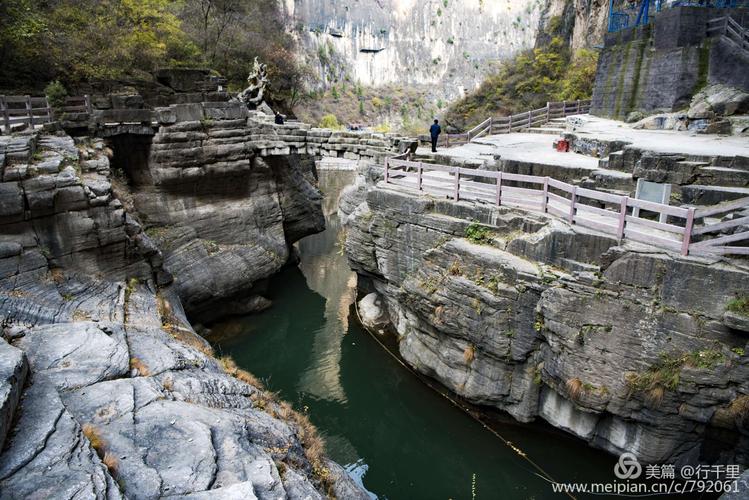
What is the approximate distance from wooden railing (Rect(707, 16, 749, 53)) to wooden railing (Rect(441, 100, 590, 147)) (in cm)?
733

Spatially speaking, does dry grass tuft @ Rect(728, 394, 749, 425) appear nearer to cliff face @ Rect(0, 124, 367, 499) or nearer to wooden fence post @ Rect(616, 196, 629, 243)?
wooden fence post @ Rect(616, 196, 629, 243)

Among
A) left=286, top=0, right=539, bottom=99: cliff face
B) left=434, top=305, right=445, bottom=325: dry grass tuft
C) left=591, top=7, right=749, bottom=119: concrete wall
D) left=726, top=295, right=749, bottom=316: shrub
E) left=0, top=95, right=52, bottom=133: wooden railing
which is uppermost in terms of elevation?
Answer: left=286, top=0, right=539, bottom=99: cliff face

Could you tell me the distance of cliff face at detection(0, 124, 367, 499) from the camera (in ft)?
18.0

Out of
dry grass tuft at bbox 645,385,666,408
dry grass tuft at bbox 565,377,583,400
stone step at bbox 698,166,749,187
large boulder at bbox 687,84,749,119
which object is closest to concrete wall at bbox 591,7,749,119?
large boulder at bbox 687,84,749,119

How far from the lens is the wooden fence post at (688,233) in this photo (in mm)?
8867

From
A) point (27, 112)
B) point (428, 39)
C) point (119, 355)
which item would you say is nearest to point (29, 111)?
point (27, 112)

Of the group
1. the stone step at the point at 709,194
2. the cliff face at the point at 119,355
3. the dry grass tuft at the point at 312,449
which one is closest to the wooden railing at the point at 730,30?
the stone step at the point at 709,194

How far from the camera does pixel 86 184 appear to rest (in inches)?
490

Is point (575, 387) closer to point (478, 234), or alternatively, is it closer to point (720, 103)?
point (478, 234)

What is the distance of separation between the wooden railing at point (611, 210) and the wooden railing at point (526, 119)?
31.2 ft

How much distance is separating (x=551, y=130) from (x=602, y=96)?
322cm

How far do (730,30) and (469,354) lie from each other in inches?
650

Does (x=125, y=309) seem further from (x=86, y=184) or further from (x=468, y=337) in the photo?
(x=468, y=337)

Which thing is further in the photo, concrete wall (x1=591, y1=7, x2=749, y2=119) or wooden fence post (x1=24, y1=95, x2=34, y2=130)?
concrete wall (x1=591, y1=7, x2=749, y2=119)
